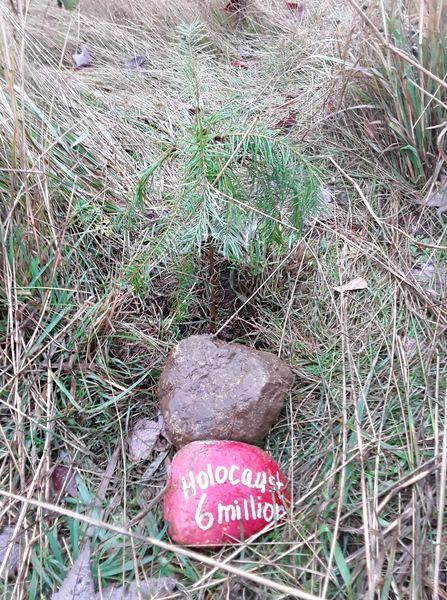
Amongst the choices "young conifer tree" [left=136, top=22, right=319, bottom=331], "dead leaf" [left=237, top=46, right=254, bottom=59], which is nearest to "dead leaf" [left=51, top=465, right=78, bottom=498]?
"young conifer tree" [left=136, top=22, right=319, bottom=331]

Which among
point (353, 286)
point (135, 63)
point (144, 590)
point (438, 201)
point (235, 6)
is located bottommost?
point (144, 590)

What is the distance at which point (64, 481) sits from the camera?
1.30 meters

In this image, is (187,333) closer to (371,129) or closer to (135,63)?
(371,129)

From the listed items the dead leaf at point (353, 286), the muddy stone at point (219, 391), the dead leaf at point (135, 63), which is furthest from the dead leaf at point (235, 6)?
the muddy stone at point (219, 391)

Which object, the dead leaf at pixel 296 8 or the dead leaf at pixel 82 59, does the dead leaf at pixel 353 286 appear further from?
the dead leaf at pixel 296 8

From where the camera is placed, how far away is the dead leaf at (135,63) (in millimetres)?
2455

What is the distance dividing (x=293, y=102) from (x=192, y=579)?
185 cm

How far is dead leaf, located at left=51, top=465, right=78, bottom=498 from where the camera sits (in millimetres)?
1288

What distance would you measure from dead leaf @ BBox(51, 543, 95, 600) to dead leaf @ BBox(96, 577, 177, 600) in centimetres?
3

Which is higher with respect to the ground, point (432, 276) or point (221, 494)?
point (432, 276)

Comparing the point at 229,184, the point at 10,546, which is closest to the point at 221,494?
the point at 10,546

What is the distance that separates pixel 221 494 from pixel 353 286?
2.61ft

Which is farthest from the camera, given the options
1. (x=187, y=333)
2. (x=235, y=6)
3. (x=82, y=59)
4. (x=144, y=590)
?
(x=235, y=6)

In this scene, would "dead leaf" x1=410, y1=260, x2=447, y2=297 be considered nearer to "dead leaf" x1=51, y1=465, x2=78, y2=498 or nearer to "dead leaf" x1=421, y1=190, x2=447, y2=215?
"dead leaf" x1=421, y1=190, x2=447, y2=215
